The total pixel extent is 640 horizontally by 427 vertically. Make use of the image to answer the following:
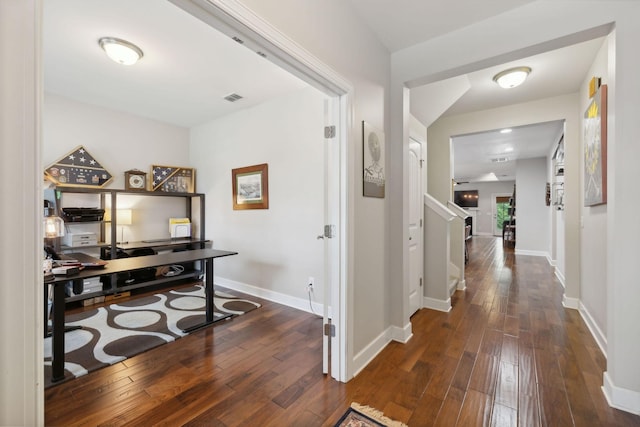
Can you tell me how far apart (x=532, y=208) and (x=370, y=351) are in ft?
24.0

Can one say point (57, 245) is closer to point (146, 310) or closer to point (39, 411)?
point (146, 310)

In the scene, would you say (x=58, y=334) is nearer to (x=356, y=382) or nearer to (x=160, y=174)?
(x=356, y=382)


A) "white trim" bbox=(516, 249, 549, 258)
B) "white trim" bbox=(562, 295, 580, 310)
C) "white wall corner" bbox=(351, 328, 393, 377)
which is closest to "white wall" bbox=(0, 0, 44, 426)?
"white wall corner" bbox=(351, 328, 393, 377)

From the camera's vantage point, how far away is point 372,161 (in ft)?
6.93

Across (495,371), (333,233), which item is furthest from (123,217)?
(495,371)

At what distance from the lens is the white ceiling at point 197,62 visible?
1922mm

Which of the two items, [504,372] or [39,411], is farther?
[504,372]

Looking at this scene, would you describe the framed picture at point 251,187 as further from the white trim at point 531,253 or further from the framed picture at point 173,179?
the white trim at point 531,253

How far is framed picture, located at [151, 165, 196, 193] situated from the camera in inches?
169

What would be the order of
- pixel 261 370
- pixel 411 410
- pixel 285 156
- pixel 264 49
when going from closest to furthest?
pixel 264 49
pixel 411 410
pixel 261 370
pixel 285 156

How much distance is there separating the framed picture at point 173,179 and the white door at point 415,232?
11.7 ft

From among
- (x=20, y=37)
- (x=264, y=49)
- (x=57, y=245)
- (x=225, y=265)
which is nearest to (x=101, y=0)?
(x=264, y=49)

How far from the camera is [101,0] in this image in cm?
184

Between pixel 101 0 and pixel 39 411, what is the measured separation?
2.39m
